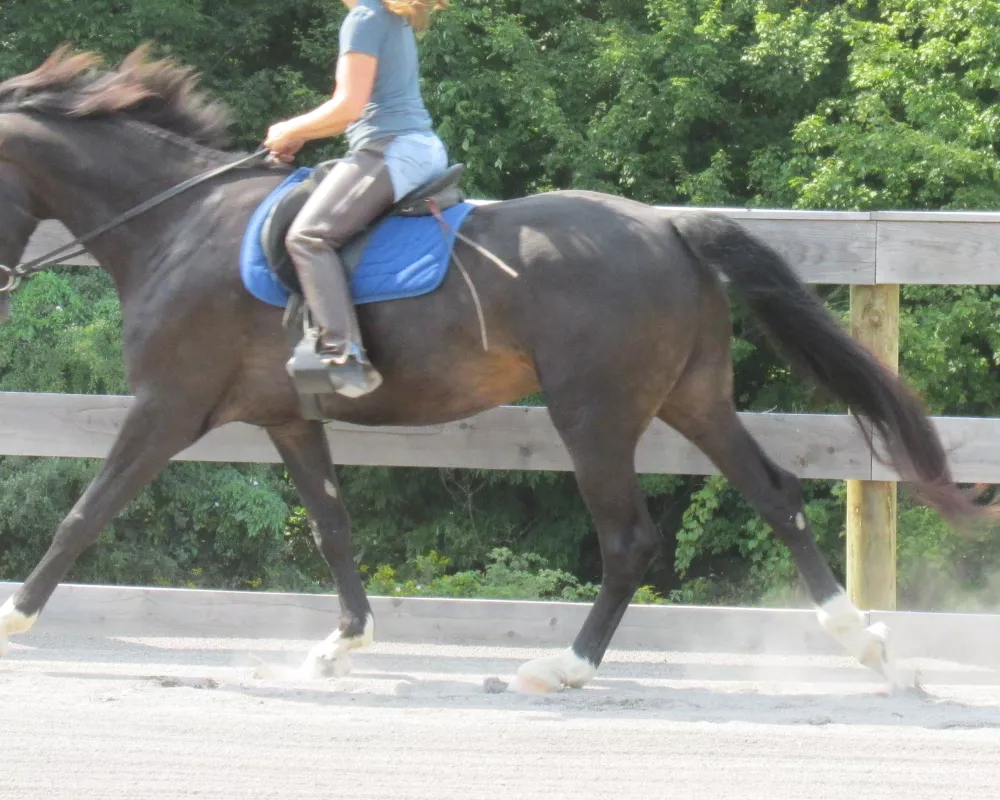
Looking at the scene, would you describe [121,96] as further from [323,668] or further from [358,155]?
[323,668]

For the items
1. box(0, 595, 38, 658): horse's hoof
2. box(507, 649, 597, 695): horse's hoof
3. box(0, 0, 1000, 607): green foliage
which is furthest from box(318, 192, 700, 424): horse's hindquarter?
box(0, 0, 1000, 607): green foliage

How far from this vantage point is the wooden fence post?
238 inches

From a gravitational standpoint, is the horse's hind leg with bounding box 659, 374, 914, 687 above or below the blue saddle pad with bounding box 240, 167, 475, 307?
below

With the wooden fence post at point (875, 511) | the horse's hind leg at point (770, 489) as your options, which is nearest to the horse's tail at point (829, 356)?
the horse's hind leg at point (770, 489)

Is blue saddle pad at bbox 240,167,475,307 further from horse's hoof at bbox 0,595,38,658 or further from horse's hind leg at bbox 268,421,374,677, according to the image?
horse's hoof at bbox 0,595,38,658

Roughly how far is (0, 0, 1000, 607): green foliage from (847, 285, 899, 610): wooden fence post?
2366 mm

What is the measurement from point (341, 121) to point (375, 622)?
2.45 metres

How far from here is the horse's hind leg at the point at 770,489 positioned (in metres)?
5.27

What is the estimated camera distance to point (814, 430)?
6.14m

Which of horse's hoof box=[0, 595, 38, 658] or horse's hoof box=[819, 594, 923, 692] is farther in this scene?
horse's hoof box=[819, 594, 923, 692]

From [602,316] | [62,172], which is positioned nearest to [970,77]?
[602,316]

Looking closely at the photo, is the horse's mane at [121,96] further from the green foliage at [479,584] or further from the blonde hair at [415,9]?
the green foliage at [479,584]

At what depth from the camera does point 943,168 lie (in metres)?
10.4

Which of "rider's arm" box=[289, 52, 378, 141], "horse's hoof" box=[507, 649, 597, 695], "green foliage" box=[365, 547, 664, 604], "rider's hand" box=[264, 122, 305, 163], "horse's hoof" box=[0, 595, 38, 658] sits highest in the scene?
"rider's arm" box=[289, 52, 378, 141]
